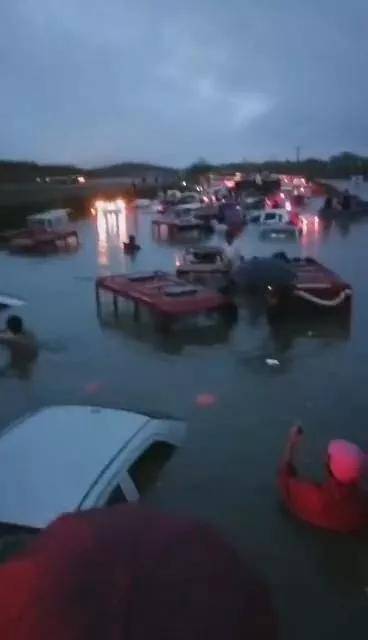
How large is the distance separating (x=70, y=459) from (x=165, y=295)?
29.7ft

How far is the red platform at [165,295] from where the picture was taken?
49.4ft

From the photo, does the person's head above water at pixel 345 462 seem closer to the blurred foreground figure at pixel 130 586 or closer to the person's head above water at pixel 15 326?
the blurred foreground figure at pixel 130 586

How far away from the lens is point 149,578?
3.97ft

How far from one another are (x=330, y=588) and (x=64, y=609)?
227 inches

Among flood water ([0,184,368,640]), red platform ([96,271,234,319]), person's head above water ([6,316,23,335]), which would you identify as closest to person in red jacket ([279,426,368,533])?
flood water ([0,184,368,640])

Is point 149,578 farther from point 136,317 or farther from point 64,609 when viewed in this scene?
point 136,317

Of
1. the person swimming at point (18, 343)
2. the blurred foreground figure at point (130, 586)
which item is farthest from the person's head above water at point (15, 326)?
the blurred foreground figure at point (130, 586)

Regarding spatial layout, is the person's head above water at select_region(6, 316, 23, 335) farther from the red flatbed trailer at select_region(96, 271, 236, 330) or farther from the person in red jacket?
the person in red jacket

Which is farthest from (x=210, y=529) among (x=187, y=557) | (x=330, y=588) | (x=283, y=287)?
(x=283, y=287)

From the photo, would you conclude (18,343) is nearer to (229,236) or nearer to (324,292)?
(324,292)

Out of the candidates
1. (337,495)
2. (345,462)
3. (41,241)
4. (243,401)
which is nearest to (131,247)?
(41,241)

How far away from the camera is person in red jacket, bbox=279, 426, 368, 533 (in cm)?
674

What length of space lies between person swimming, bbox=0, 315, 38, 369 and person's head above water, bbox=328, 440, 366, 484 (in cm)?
784

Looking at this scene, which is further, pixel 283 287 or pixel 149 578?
pixel 283 287
